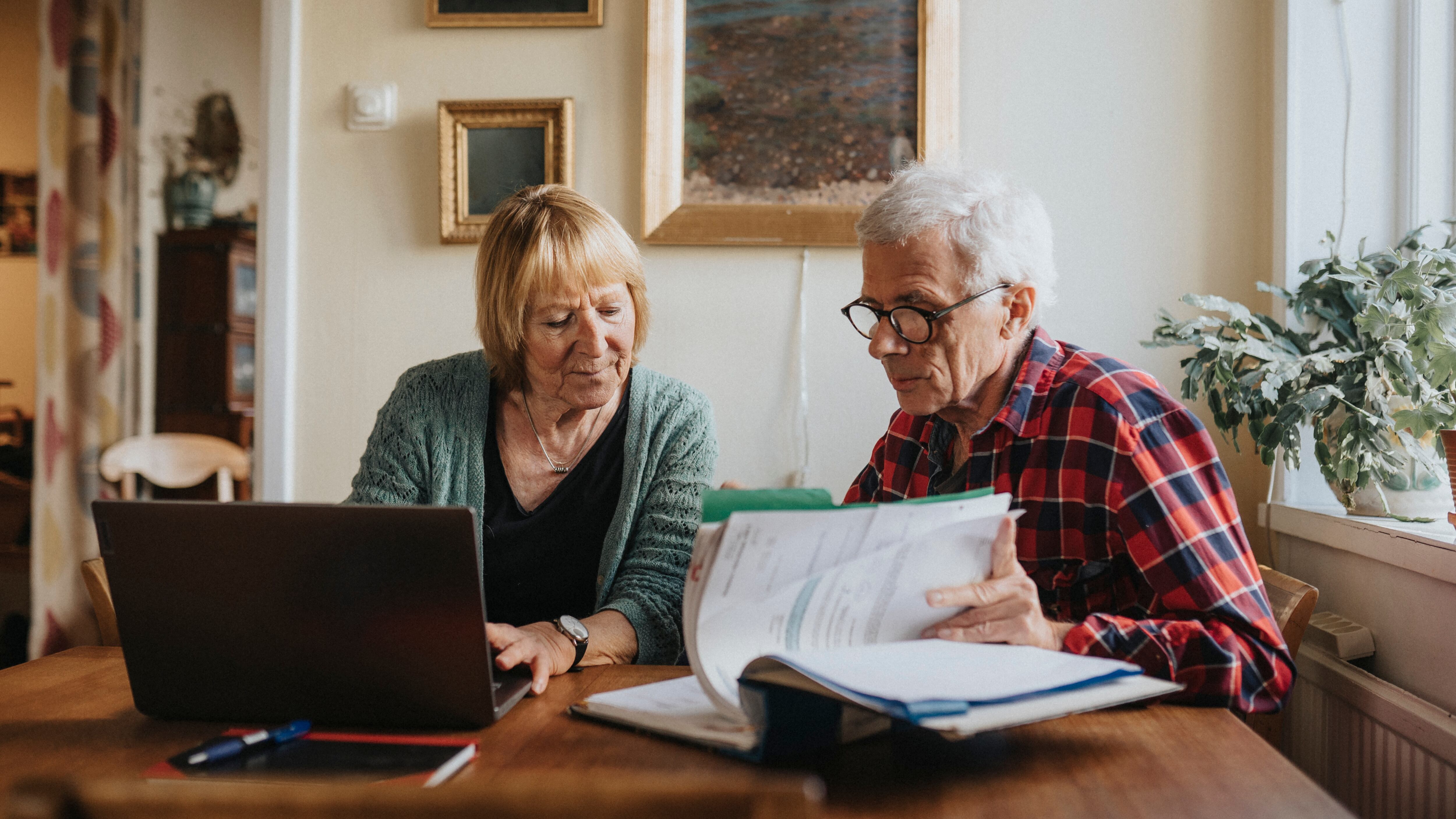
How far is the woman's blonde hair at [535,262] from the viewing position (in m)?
1.41

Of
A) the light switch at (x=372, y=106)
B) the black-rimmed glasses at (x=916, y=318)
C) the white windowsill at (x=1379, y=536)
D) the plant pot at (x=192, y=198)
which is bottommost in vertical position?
the white windowsill at (x=1379, y=536)

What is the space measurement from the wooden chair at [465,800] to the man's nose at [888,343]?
2.75 ft

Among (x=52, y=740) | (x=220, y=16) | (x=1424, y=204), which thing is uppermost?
(x=220, y=16)

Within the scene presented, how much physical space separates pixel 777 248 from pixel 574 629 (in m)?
1.13

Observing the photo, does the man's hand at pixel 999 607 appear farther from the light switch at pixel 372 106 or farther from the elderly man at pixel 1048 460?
the light switch at pixel 372 106

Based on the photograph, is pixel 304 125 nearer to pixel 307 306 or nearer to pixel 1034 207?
pixel 307 306

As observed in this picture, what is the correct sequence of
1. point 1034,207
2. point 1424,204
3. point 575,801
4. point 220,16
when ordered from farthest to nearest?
point 220,16, point 1424,204, point 1034,207, point 575,801

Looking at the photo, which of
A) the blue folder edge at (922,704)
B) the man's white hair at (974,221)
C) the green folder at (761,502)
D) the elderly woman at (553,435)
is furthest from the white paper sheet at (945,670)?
the elderly woman at (553,435)

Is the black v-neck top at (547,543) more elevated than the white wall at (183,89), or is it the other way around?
the white wall at (183,89)

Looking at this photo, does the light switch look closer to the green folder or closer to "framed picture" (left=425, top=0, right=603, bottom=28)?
"framed picture" (left=425, top=0, right=603, bottom=28)

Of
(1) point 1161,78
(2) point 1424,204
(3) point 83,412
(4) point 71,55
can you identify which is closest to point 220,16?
(4) point 71,55

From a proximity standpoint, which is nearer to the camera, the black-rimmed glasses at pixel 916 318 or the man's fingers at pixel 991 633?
the man's fingers at pixel 991 633

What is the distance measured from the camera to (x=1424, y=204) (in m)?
1.67

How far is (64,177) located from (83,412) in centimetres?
78
